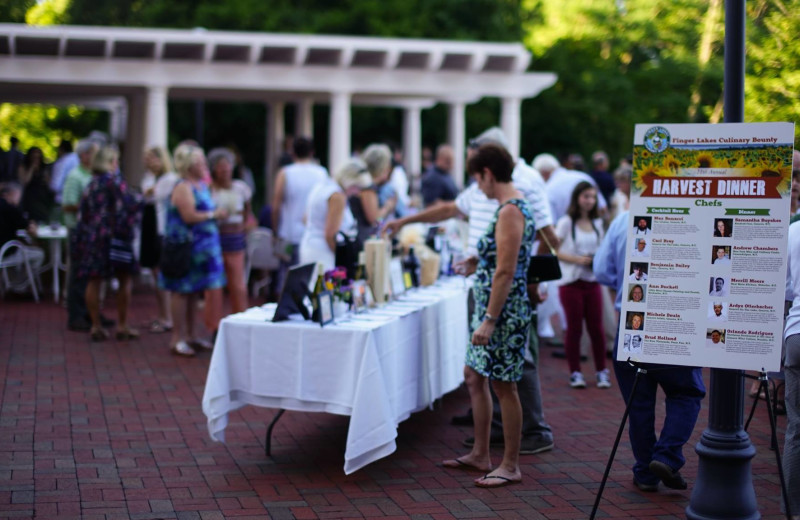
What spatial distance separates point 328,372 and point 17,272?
344 inches

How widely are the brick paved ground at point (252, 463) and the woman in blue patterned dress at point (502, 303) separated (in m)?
0.39

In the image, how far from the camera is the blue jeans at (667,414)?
5.67 metres

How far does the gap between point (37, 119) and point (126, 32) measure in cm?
2058

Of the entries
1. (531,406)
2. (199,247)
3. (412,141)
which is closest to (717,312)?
(531,406)

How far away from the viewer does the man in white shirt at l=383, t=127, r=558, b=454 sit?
21.8 ft

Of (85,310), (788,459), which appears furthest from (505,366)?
(85,310)

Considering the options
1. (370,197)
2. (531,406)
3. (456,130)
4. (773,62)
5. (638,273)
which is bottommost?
(531,406)

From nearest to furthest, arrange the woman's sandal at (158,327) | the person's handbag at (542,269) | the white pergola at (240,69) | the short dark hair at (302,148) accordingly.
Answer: the person's handbag at (542,269) < the short dark hair at (302,148) < the woman's sandal at (158,327) < the white pergola at (240,69)

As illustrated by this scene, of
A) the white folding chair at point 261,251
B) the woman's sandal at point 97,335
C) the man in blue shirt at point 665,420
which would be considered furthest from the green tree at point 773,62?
the white folding chair at point 261,251

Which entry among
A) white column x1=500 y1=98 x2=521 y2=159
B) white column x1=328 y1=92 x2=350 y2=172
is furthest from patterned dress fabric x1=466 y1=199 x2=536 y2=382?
white column x1=500 y1=98 x2=521 y2=159

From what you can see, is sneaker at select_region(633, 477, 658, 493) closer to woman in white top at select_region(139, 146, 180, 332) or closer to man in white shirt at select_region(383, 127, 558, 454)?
man in white shirt at select_region(383, 127, 558, 454)

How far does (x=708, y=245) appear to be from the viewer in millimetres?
4801

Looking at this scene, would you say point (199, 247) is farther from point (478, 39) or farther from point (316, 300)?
point (478, 39)

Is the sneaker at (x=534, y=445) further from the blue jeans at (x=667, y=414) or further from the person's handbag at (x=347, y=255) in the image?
the person's handbag at (x=347, y=255)
